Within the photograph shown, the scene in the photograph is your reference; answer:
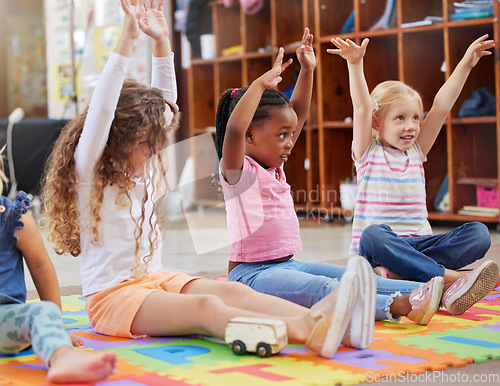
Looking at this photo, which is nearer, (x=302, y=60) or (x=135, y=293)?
(x=135, y=293)

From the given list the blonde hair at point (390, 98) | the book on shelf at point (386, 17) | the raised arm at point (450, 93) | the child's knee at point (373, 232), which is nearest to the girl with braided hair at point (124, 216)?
the child's knee at point (373, 232)

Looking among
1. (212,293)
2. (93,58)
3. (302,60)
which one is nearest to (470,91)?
(302,60)

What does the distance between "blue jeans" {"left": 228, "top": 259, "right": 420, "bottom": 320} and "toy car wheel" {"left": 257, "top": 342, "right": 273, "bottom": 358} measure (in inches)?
10.5

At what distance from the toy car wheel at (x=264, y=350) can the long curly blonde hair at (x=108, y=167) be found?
348mm

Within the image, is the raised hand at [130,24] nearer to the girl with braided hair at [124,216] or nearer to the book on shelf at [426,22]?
the girl with braided hair at [124,216]

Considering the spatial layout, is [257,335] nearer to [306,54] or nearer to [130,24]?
[130,24]

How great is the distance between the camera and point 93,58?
598cm

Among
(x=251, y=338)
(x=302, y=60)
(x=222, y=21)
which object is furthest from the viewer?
(x=222, y=21)

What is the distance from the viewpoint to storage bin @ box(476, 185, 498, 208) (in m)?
3.45

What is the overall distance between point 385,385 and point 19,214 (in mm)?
723

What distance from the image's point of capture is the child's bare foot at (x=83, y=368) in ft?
3.72

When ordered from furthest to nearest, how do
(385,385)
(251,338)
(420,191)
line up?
(420,191) → (251,338) → (385,385)

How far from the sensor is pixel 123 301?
4.79ft

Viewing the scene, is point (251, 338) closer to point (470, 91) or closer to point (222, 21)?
point (470, 91)
